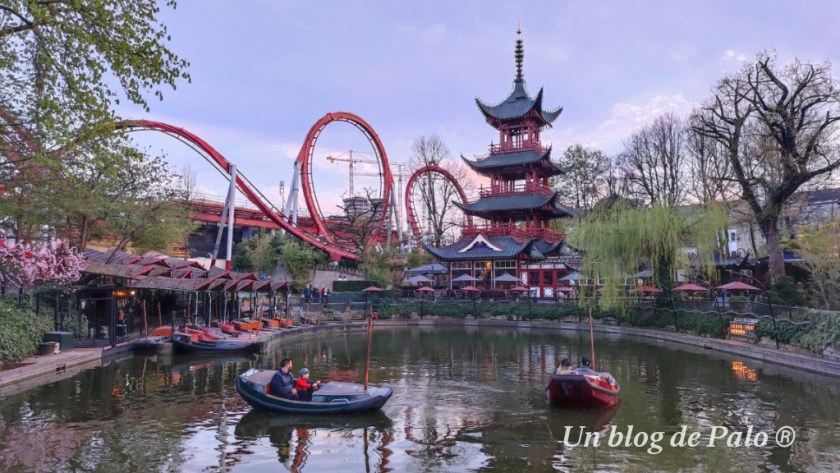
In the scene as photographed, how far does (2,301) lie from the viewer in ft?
61.5

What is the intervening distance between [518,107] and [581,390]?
39.1 metres

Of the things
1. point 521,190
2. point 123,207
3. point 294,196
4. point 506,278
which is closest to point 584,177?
point 521,190

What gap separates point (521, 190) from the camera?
49.0 m

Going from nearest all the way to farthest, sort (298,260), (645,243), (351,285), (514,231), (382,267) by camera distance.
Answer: (645,243) < (514,231) < (351,285) < (298,260) < (382,267)

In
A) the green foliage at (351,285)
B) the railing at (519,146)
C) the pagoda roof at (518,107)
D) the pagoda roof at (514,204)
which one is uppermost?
the pagoda roof at (518,107)

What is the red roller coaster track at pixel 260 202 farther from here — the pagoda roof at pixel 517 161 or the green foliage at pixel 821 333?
the green foliage at pixel 821 333

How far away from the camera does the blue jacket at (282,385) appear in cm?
1327

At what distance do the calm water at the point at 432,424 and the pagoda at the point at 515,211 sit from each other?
22.5 m

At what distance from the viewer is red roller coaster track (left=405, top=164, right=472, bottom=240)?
5694 cm

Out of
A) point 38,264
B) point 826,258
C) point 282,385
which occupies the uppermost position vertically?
Result: point 826,258

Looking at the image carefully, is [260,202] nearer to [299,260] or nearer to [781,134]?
[299,260]

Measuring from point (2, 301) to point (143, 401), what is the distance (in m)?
8.19

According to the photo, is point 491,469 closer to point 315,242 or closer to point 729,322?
point 729,322

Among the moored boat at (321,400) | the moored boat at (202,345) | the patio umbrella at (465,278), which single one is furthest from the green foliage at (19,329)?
the patio umbrella at (465,278)
